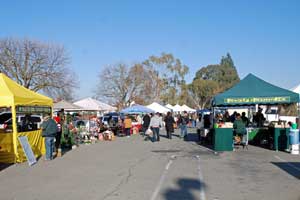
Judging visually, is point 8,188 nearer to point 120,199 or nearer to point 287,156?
point 120,199

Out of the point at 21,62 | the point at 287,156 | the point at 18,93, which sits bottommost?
the point at 287,156

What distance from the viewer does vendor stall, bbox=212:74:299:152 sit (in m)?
16.8

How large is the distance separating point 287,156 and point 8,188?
10.1 metres

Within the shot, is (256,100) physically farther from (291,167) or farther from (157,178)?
(157,178)

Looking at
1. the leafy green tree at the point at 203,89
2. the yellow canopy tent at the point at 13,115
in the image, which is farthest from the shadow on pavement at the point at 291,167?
the leafy green tree at the point at 203,89

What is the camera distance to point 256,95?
17266mm

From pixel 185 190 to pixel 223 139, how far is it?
8.30 metres

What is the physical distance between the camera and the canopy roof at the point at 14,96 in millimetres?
12672

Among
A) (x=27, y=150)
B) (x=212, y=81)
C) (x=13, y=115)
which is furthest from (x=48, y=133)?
(x=212, y=81)

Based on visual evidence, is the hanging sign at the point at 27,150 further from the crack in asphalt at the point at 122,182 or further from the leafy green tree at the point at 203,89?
the leafy green tree at the point at 203,89

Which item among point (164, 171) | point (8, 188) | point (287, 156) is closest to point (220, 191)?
point (164, 171)

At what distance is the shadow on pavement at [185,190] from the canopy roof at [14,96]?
670cm

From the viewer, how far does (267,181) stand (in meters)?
9.17

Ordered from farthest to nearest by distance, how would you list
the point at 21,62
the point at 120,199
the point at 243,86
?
the point at 21,62 → the point at 243,86 → the point at 120,199
